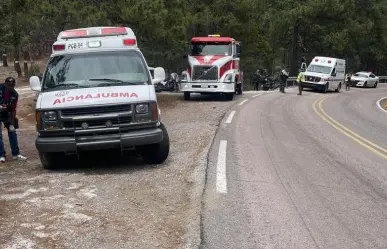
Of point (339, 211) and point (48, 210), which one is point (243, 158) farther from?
point (48, 210)

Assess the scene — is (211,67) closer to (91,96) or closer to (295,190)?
(91,96)

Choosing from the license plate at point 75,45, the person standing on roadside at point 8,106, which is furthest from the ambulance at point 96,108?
the person standing on roadside at point 8,106

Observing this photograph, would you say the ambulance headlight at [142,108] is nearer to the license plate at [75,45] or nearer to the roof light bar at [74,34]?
the license plate at [75,45]

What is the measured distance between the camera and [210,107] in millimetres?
19516

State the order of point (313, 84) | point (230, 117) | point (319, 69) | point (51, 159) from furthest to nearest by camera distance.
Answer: point (319, 69)
point (313, 84)
point (230, 117)
point (51, 159)

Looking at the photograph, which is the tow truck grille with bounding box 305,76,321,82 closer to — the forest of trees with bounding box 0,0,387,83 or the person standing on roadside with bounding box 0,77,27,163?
the forest of trees with bounding box 0,0,387,83

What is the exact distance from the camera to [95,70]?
862cm

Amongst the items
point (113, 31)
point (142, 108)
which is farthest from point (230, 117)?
point (142, 108)

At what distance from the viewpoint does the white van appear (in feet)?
111

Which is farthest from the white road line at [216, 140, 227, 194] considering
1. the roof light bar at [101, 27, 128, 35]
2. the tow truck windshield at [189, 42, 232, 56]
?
the tow truck windshield at [189, 42, 232, 56]

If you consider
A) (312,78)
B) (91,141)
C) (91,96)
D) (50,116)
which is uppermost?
(91,96)

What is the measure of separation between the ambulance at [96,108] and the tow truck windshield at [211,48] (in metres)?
13.6

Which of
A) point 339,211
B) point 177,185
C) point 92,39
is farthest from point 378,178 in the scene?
point 92,39

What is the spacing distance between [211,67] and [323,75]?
49.1 feet
